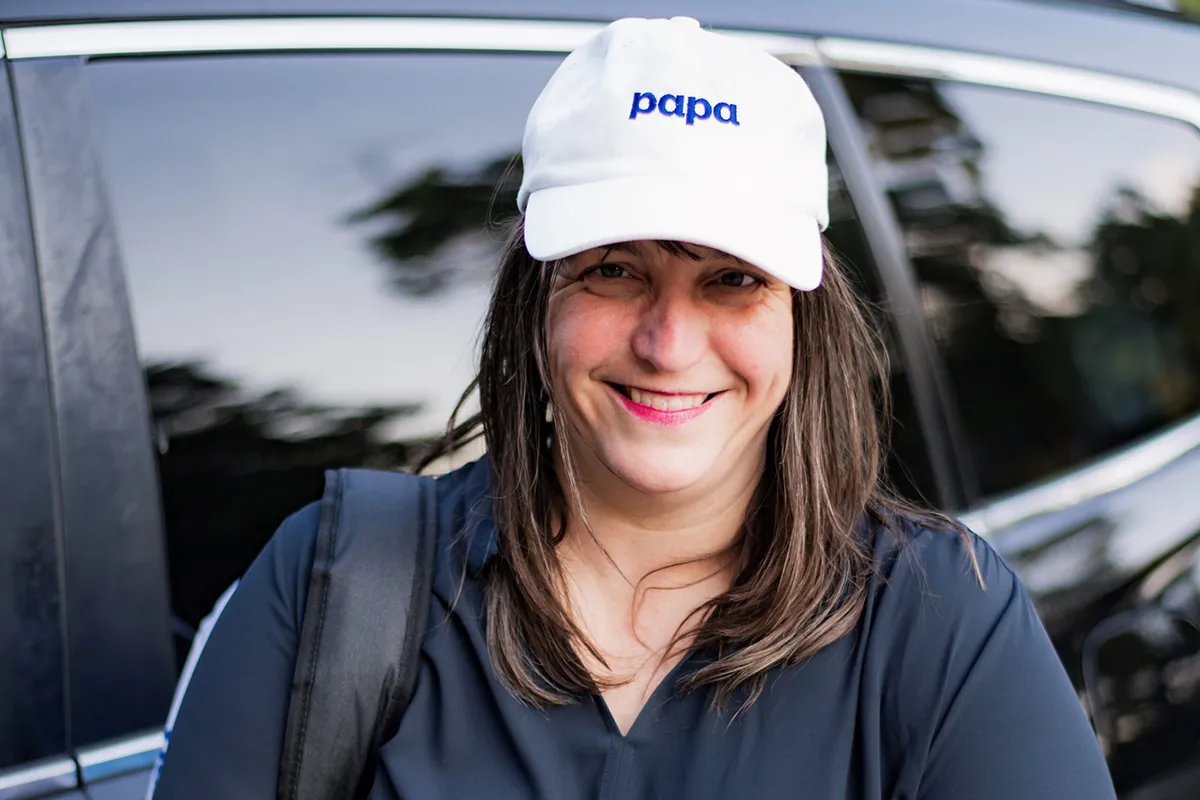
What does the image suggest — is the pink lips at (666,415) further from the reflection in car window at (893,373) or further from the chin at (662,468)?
the reflection in car window at (893,373)

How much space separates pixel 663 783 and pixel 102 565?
2.44 feet

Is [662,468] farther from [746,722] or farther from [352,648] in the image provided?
[352,648]

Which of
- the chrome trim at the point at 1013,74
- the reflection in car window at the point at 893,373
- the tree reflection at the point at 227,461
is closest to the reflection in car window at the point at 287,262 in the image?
the tree reflection at the point at 227,461

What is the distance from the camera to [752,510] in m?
1.83

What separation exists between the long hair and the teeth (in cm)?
15

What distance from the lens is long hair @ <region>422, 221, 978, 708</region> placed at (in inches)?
64.5

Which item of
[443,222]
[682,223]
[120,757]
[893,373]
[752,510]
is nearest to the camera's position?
[682,223]

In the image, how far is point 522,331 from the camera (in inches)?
70.6

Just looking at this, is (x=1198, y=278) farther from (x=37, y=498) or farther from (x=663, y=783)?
(x=37, y=498)

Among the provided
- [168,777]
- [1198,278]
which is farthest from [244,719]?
[1198,278]

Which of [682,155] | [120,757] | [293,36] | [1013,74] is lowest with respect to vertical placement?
[120,757]

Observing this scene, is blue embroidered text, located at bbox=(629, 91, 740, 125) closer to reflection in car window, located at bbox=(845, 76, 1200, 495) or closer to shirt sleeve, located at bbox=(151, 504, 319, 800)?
shirt sleeve, located at bbox=(151, 504, 319, 800)

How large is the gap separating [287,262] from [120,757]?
673mm

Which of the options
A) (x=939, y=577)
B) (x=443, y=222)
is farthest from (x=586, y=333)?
(x=939, y=577)
